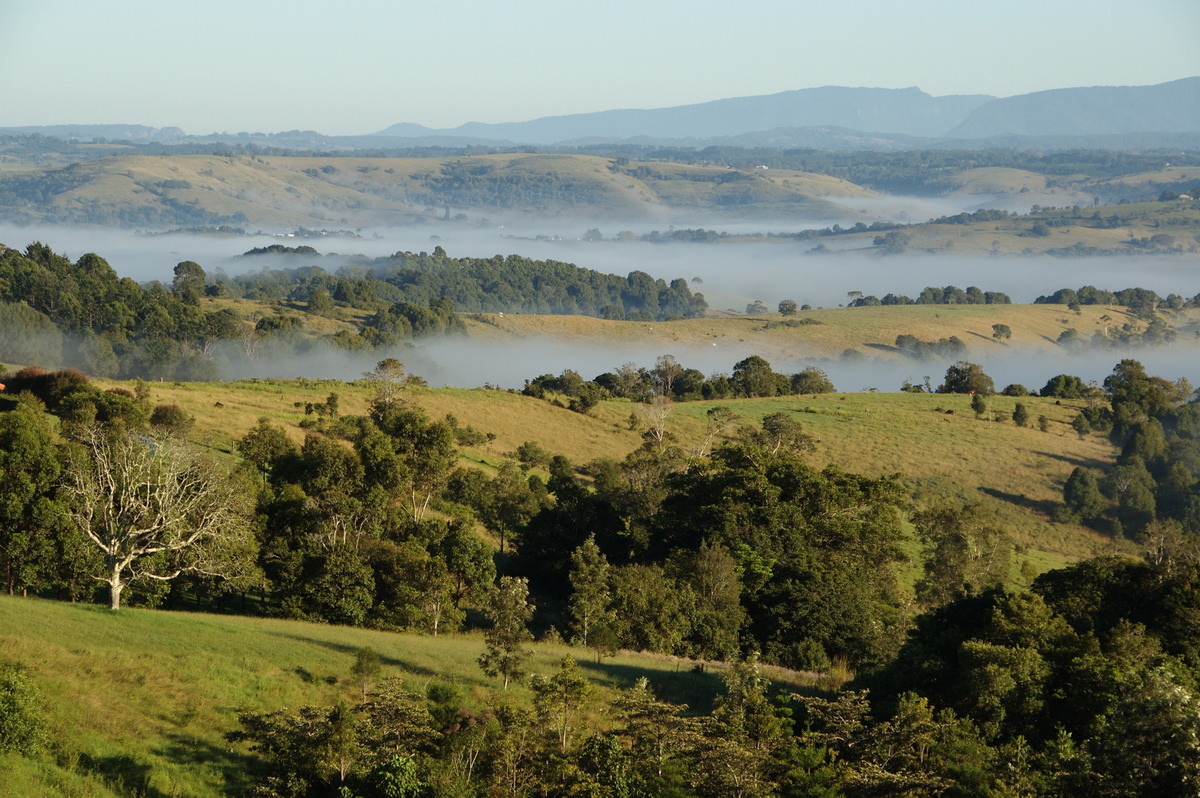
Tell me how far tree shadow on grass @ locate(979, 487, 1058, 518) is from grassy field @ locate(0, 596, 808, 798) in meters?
48.1

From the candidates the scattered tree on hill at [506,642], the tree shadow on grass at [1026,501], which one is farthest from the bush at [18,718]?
the tree shadow on grass at [1026,501]

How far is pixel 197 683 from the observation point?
22.3 meters

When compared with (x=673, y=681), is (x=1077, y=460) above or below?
below

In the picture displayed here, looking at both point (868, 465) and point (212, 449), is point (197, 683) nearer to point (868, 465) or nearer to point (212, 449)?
point (212, 449)

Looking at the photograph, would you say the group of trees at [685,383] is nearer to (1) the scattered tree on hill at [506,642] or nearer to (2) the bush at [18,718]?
(1) the scattered tree on hill at [506,642]

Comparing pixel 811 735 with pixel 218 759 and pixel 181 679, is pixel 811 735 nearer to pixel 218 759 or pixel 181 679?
pixel 218 759

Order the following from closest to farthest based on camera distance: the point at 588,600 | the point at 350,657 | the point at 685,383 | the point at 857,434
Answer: the point at 350,657
the point at 588,600
the point at 857,434
the point at 685,383

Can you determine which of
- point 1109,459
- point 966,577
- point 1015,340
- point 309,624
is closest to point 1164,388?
Result: point 1109,459

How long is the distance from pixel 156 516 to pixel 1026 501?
59414 millimetres

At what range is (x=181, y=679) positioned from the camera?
73.5 feet

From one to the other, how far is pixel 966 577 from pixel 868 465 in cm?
2935

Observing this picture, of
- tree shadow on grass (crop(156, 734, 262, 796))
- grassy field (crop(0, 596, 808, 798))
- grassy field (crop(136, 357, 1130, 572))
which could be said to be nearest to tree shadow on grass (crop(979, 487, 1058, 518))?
grassy field (crop(136, 357, 1130, 572))

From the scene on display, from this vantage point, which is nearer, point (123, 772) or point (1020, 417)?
point (123, 772)

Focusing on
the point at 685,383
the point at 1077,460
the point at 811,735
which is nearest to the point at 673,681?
the point at 811,735
